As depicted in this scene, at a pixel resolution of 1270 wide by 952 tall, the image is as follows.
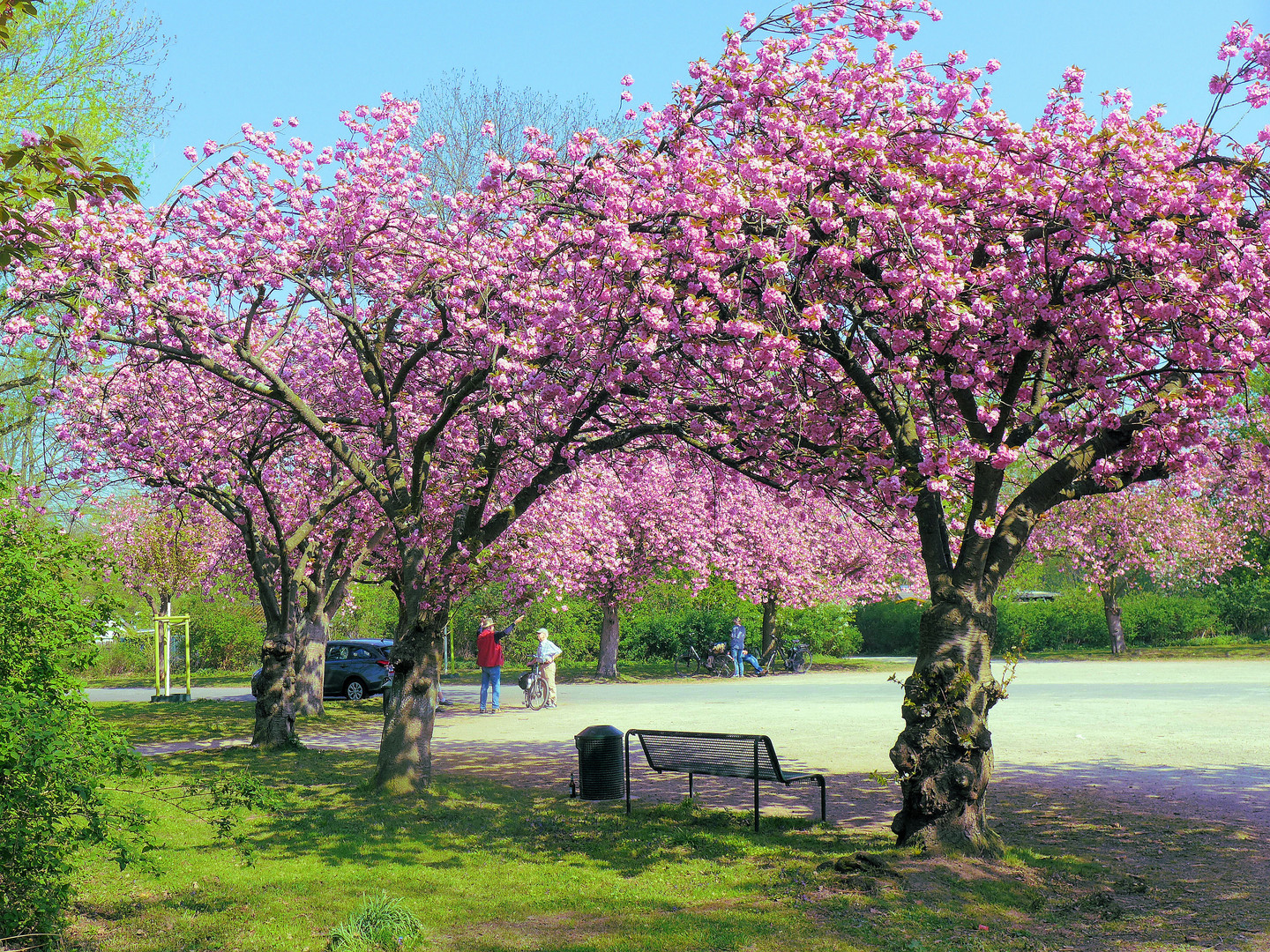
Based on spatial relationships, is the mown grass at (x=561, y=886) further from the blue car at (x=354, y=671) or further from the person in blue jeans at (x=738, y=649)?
the person in blue jeans at (x=738, y=649)

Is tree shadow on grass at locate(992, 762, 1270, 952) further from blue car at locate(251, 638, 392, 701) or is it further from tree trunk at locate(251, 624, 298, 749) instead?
blue car at locate(251, 638, 392, 701)

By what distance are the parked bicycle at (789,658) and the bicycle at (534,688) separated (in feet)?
40.0

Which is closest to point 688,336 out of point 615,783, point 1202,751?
point 615,783

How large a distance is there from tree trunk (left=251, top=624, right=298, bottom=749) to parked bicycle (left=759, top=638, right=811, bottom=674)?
66.9ft

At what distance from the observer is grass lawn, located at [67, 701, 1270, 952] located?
6.00 m

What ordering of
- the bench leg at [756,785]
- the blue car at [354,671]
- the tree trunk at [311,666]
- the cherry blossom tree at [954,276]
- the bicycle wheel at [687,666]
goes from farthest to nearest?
the bicycle wheel at [687,666] < the blue car at [354,671] < the tree trunk at [311,666] < the bench leg at [756,785] < the cherry blossom tree at [954,276]

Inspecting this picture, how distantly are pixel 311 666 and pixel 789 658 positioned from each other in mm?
17294

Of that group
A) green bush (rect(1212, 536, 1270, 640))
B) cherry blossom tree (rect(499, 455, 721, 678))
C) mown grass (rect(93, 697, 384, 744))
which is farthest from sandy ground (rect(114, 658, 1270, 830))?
green bush (rect(1212, 536, 1270, 640))

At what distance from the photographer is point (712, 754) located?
31.5 feet

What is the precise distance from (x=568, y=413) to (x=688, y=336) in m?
2.78

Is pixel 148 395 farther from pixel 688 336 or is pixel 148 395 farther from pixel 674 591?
pixel 674 591

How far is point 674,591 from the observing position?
109 feet

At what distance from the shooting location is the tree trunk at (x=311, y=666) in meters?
19.6

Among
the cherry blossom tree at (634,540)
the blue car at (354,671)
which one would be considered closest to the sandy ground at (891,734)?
the blue car at (354,671)
